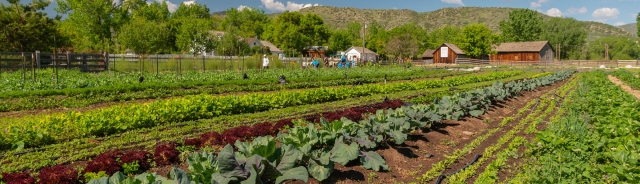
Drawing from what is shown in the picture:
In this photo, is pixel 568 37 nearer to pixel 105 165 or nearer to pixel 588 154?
pixel 588 154

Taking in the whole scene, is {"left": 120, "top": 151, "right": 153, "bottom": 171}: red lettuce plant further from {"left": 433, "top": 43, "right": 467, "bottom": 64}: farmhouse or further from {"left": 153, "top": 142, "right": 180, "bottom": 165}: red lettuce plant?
{"left": 433, "top": 43, "right": 467, "bottom": 64}: farmhouse

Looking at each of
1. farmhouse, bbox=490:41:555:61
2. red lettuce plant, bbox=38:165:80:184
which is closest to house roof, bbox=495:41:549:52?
farmhouse, bbox=490:41:555:61

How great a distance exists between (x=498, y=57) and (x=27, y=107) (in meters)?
77.0

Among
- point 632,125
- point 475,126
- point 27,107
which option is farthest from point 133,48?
point 632,125

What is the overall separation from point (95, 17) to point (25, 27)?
13.4 meters

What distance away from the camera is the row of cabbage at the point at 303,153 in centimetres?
438

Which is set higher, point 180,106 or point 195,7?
point 195,7

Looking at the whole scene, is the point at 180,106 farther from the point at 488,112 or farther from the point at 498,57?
the point at 498,57

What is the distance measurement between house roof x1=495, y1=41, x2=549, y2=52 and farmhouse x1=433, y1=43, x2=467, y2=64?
28.8ft

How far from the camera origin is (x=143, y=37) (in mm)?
48219

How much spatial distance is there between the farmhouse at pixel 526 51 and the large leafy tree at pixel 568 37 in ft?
85.3

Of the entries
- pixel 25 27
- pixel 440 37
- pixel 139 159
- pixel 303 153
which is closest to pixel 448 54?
pixel 440 37

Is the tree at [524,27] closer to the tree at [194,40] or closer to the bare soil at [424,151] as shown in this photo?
the tree at [194,40]

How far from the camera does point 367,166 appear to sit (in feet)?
19.6
